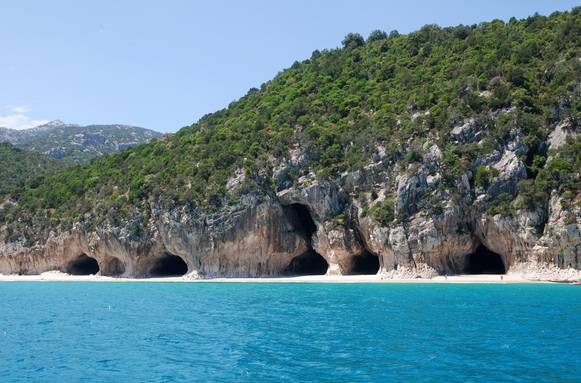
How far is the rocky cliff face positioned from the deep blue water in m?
9.62

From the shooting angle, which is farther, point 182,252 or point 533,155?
point 182,252

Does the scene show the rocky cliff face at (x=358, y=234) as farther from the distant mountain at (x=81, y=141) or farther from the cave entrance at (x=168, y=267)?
the distant mountain at (x=81, y=141)

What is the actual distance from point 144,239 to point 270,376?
46902 mm

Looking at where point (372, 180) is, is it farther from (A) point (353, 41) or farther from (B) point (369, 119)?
(A) point (353, 41)

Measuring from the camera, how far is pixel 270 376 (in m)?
14.8

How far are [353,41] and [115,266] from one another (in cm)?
5020

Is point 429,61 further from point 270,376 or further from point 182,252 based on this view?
point 270,376

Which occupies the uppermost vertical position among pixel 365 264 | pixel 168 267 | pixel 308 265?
pixel 365 264

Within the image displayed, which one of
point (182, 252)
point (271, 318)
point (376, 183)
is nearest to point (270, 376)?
point (271, 318)

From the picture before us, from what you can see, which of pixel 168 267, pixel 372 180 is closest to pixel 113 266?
pixel 168 267

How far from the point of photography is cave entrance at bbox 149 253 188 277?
6247 cm

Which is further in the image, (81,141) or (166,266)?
(81,141)

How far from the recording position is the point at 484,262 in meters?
50.4

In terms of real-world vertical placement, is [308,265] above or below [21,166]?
below
